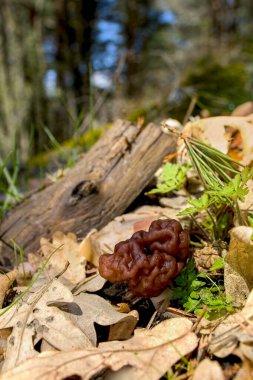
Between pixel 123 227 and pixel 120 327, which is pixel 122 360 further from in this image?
pixel 123 227

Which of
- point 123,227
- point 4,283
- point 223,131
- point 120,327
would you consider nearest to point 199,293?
point 120,327

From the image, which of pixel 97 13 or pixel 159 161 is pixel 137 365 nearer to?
pixel 159 161

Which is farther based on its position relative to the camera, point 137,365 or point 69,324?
point 69,324

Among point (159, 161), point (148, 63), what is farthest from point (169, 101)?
point (148, 63)

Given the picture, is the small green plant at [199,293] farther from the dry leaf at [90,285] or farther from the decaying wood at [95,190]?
the decaying wood at [95,190]

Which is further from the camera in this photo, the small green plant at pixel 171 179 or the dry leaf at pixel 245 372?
the small green plant at pixel 171 179

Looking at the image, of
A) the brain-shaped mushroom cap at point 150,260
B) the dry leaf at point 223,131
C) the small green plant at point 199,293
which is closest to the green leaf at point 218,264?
the small green plant at point 199,293
